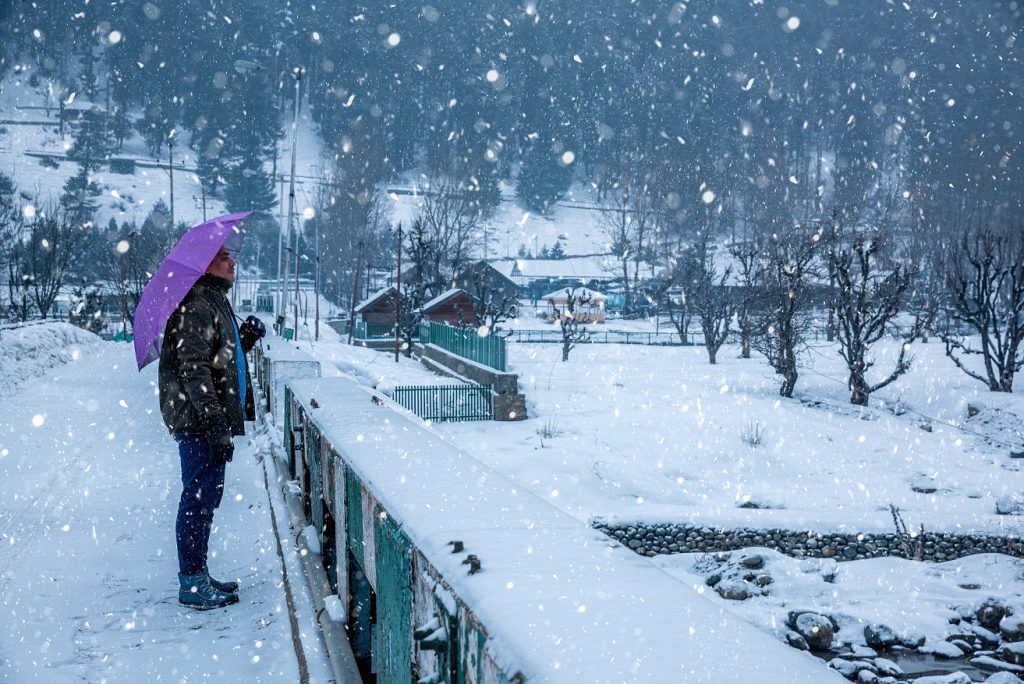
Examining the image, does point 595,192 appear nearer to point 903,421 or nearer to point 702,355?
point 702,355

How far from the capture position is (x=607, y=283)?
237ft

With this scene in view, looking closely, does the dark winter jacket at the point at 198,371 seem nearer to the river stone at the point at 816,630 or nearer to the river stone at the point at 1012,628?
the river stone at the point at 816,630

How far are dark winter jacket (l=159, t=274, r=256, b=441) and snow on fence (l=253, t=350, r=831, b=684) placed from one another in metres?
0.55

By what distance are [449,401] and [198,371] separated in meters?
16.4

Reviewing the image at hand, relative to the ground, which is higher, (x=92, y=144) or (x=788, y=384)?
(x=92, y=144)

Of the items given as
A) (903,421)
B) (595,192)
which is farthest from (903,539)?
(595,192)

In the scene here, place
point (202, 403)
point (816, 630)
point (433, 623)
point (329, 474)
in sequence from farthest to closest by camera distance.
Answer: point (816, 630)
point (329, 474)
point (202, 403)
point (433, 623)

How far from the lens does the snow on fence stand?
120 centimetres

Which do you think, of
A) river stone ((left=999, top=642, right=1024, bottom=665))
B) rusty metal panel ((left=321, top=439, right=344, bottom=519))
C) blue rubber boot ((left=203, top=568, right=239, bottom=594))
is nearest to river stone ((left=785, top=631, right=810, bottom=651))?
river stone ((left=999, top=642, right=1024, bottom=665))

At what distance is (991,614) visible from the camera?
35.7 feet

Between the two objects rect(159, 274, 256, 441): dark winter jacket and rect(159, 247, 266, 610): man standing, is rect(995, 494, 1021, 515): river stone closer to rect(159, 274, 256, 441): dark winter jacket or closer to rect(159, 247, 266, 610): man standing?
rect(159, 247, 266, 610): man standing

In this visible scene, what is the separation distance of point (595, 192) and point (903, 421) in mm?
95850

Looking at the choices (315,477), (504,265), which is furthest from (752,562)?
Result: (504,265)

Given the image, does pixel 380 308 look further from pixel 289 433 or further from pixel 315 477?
pixel 315 477
